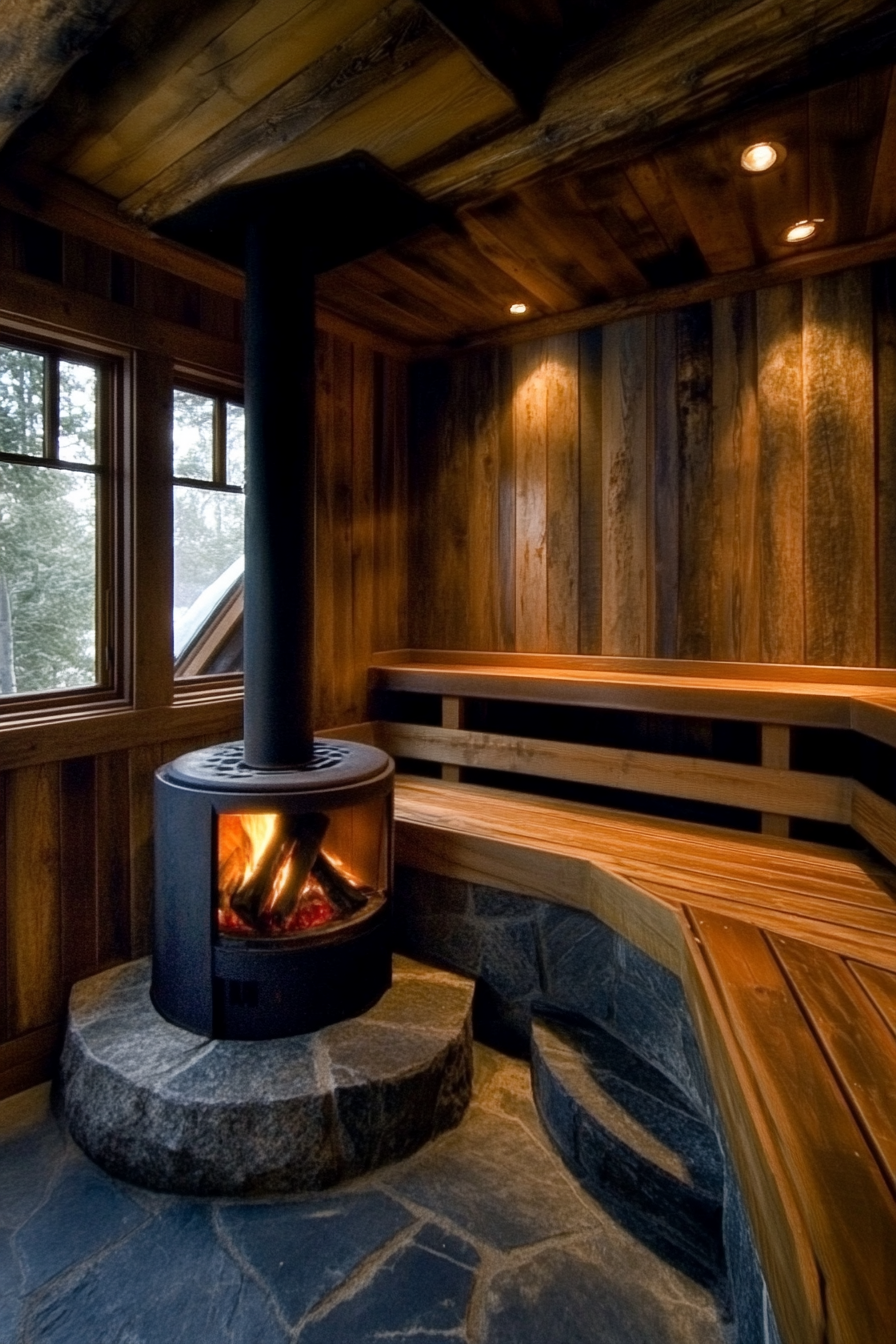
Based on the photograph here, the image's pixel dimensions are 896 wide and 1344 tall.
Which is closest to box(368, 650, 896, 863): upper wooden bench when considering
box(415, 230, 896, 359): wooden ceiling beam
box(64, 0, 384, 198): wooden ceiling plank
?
box(415, 230, 896, 359): wooden ceiling beam

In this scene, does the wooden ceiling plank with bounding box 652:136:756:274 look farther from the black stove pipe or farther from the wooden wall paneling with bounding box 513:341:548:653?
the black stove pipe

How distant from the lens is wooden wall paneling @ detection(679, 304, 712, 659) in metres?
2.97

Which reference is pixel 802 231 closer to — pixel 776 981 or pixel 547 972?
pixel 776 981

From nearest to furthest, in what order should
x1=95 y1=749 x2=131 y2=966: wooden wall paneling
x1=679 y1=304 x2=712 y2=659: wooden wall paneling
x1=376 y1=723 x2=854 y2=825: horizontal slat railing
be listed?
x1=376 y1=723 x2=854 y2=825: horizontal slat railing → x1=95 y1=749 x2=131 y2=966: wooden wall paneling → x1=679 y1=304 x2=712 y2=659: wooden wall paneling

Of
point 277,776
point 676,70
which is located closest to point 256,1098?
point 277,776

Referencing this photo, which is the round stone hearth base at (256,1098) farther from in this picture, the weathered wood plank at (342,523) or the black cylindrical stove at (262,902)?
the weathered wood plank at (342,523)

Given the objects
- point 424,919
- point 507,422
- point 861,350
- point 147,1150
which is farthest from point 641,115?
point 147,1150

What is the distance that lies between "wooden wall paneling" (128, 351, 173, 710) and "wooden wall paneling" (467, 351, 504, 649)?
1.52 metres

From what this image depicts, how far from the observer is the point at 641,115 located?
181cm

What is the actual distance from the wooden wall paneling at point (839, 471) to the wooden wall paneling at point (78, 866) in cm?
275

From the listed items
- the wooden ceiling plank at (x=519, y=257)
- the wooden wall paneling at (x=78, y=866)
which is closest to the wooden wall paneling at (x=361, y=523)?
the wooden ceiling plank at (x=519, y=257)

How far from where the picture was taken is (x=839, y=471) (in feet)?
8.87

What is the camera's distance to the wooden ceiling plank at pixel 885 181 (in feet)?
6.34

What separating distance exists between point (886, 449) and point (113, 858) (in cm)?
321
